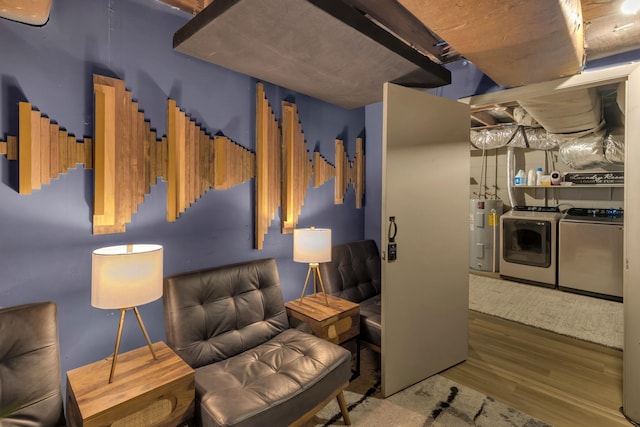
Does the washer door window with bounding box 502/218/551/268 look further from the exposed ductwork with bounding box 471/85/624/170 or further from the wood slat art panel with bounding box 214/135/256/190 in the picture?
the wood slat art panel with bounding box 214/135/256/190

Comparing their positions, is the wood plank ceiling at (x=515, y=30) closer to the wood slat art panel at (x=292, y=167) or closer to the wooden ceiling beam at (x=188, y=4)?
the wooden ceiling beam at (x=188, y=4)

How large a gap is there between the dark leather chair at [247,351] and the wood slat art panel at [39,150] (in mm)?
772

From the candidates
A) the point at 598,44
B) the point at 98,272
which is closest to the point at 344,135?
the point at 598,44

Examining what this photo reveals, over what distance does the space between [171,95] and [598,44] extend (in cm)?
282

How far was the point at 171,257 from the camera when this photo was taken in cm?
197

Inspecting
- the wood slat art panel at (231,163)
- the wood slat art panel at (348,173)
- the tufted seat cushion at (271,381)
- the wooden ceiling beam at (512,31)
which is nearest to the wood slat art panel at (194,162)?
the wood slat art panel at (231,163)

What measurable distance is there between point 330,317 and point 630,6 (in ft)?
7.98

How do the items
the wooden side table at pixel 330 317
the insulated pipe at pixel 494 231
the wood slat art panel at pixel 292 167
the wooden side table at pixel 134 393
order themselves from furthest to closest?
the insulated pipe at pixel 494 231
the wood slat art panel at pixel 292 167
the wooden side table at pixel 330 317
the wooden side table at pixel 134 393

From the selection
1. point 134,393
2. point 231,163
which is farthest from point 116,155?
point 134,393

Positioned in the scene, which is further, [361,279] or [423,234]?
[361,279]

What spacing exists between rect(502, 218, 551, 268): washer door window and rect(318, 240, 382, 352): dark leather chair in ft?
8.96

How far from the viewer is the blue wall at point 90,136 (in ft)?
4.80

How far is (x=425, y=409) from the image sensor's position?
196 centimetres

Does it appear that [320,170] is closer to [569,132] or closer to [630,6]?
[630,6]
